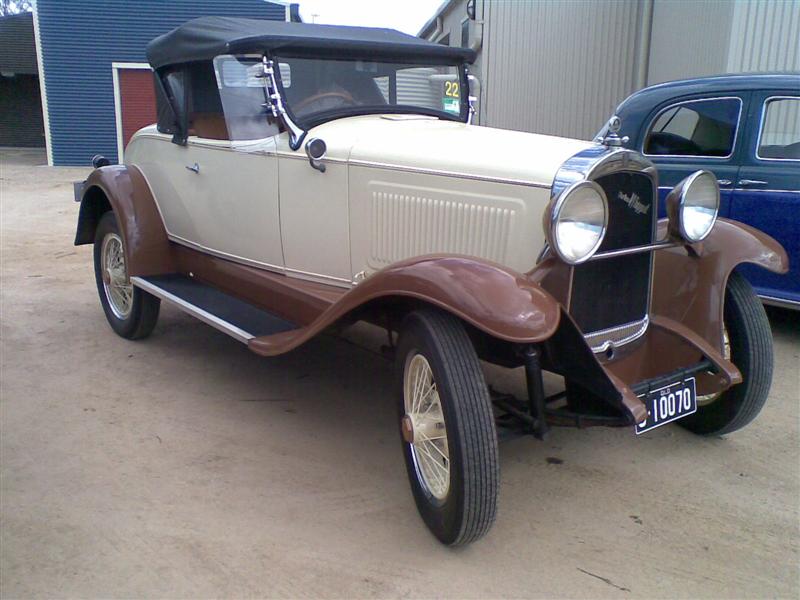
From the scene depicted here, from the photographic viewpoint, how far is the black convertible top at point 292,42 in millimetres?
3652

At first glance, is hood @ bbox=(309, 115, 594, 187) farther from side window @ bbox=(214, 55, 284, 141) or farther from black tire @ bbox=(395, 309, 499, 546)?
black tire @ bbox=(395, 309, 499, 546)

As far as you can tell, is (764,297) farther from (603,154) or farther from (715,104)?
(603,154)

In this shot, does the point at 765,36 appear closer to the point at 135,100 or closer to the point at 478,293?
the point at 478,293

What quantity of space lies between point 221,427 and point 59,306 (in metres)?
2.92

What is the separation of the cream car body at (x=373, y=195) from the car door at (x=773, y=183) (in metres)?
2.20

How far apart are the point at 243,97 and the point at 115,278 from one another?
6.22ft

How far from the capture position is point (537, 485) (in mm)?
3154

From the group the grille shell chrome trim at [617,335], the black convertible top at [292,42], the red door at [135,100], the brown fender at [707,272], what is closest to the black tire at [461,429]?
the grille shell chrome trim at [617,335]

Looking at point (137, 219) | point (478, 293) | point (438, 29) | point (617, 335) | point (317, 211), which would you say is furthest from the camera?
point (438, 29)

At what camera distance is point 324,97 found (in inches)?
151

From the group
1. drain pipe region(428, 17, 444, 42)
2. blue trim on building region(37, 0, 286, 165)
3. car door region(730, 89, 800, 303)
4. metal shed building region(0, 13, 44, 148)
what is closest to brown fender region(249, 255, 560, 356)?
car door region(730, 89, 800, 303)

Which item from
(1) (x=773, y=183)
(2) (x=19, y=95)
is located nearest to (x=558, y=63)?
(1) (x=773, y=183)

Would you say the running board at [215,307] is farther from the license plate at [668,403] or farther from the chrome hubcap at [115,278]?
the license plate at [668,403]

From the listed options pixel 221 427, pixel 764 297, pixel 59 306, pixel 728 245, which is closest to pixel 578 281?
pixel 728 245
